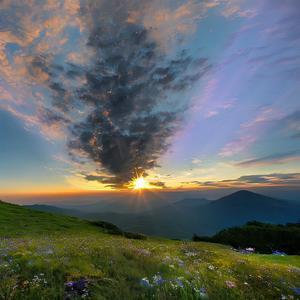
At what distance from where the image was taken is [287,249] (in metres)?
77.1

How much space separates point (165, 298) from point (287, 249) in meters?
91.5

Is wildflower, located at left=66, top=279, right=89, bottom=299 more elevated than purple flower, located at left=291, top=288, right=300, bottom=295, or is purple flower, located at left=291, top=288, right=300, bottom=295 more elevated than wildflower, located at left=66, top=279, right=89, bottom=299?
wildflower, located at left=66, top=279, right=89, bottom=299

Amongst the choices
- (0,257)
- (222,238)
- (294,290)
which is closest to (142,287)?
(294,290)

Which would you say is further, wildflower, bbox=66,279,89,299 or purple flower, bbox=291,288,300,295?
purple flower, bbox=291,288,300,295

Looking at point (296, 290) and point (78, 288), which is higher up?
point (78, 288)

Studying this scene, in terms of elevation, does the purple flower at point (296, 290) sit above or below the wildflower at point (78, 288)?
below

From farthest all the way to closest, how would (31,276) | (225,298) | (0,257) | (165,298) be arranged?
(0,257) → (31,276) → (225,298) → (165,298)

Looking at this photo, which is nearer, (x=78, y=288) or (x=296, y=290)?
(x=78, y=288)

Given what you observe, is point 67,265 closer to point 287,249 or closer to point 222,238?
point 222,238

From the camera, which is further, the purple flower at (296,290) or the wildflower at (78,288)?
the purple flower at (296,290)

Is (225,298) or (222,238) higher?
(225,298)

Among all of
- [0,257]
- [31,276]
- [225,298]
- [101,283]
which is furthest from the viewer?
[0,257]

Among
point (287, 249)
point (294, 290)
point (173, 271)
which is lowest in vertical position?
point (287, 249)

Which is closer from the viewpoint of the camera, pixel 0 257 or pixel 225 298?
pixel 225 298
